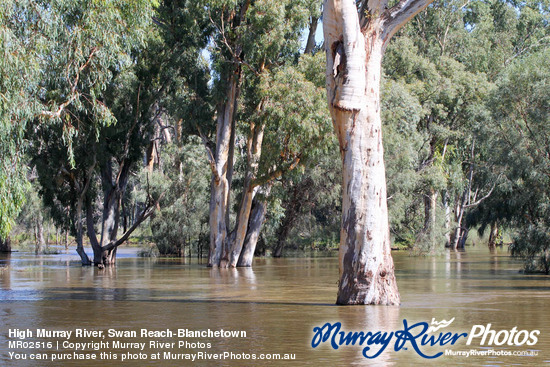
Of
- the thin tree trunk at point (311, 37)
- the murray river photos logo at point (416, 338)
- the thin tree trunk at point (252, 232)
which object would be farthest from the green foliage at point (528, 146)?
the murray river photos logo at point (416, 338)

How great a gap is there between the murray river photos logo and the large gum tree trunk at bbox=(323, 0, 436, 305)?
2.51m

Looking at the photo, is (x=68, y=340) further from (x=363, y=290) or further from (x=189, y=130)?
(x=189, y=130)

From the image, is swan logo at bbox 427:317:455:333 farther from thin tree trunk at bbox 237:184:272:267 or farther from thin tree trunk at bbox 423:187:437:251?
thin tree trunk at bbox 423:187:437:251

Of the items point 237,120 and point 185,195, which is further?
point 185,195

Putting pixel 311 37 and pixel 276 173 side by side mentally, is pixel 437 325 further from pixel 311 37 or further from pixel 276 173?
pixel 311 37

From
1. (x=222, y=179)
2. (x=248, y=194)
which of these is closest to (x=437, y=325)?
(x=248, y=194)

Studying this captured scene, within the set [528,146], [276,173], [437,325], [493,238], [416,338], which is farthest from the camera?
[493,238]

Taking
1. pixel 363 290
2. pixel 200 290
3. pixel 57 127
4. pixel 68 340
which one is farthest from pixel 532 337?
pixel 57 127

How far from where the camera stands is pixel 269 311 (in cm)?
1191

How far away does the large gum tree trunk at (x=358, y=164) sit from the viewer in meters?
12.1

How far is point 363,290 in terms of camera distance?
12.0m

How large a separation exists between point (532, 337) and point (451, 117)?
35246mm

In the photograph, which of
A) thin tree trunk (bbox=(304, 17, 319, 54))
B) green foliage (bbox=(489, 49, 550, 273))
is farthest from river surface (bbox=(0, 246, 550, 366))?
thin tree trunk (bbox=(304, 17, 319, 54))

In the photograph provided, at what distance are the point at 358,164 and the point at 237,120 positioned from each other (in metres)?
16.6
